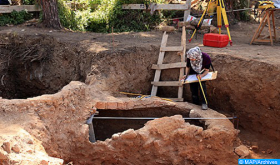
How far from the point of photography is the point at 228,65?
709 centimetres

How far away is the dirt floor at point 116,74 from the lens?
5.87m

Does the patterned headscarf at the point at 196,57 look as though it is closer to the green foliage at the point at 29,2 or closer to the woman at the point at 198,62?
the woman at the point at 198,62

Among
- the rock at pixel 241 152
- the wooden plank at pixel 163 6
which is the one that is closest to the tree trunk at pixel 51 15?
the wooden plank at pixel 163 6

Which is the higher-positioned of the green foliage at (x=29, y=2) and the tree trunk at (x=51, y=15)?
the green foliage at (x=29, y=2)

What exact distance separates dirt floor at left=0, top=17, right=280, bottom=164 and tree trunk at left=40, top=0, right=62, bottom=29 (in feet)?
1.65

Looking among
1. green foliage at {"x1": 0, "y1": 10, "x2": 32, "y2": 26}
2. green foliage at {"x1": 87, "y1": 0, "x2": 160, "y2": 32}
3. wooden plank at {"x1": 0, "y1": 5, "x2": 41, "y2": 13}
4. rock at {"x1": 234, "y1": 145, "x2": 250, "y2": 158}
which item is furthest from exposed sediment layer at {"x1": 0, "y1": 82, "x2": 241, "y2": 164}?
wooden plank at {"x1": 0, "y1": 5, "x2": 41, "y2": 13}

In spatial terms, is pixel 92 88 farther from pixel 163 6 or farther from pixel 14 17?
pixel 14 17

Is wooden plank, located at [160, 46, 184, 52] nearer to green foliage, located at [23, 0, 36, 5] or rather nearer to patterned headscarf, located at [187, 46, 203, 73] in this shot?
patterned headscarf, located at [187, 46, 203, 73]

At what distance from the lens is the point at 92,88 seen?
6.88 m

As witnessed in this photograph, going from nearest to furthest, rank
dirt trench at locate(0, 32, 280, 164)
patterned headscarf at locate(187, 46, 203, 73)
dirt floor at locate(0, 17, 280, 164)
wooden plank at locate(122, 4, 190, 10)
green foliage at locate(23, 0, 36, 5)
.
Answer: dirt trench at locate(0, 32, 280, 164) < dirt floor at locate(0, 17, 280, 164) < patterned headscarf at locate(187, 46, 203, 73) < wooden plank at locate(122, 4, 190, 10) < green foliage at locate(23, 0, 36, 5)

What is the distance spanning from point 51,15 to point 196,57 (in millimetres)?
6060

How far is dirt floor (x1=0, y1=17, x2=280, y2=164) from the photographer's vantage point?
587 cm

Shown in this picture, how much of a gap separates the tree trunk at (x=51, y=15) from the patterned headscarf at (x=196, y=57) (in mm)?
5743

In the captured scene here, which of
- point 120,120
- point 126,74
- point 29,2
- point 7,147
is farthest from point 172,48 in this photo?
point 29,2
